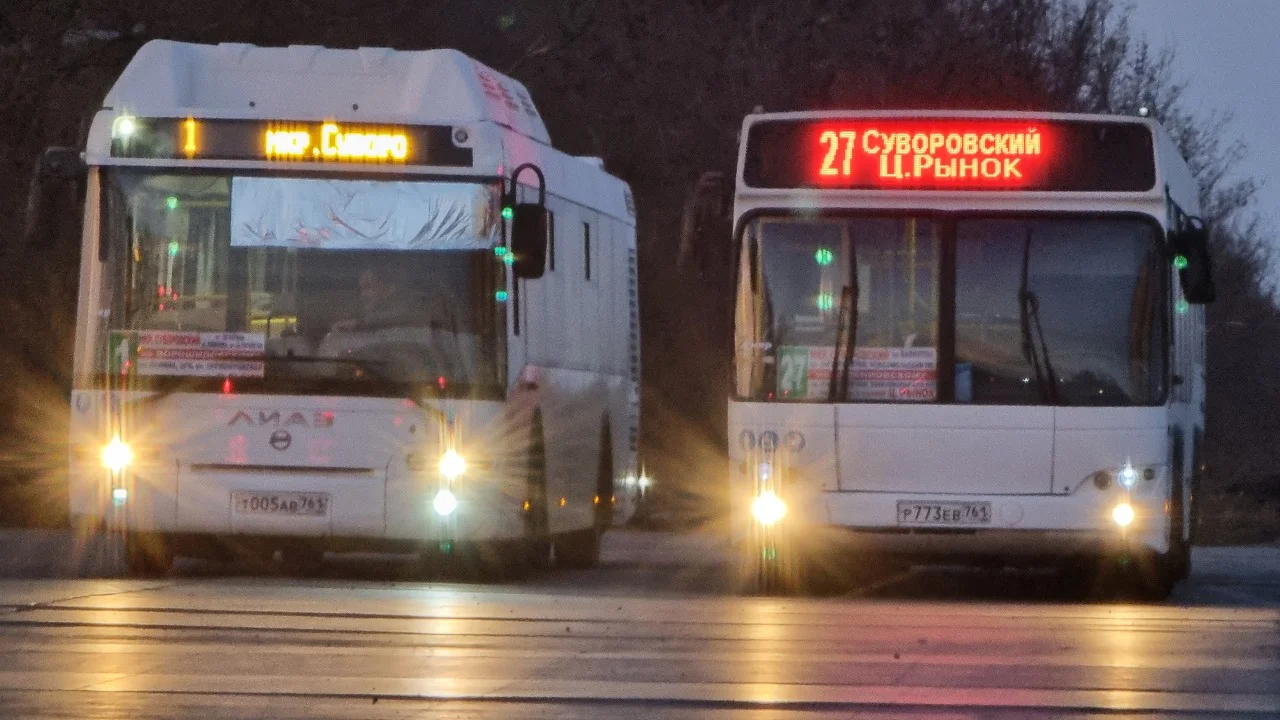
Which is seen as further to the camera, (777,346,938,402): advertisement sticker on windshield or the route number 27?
the route number 27

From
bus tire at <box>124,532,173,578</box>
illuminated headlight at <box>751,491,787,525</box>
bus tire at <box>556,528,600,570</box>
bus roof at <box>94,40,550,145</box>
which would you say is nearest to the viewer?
illuminated headlight at <box>751,491,787,525</box>

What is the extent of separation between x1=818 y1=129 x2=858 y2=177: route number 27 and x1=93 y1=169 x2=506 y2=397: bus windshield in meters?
2.15

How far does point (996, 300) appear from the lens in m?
16.5

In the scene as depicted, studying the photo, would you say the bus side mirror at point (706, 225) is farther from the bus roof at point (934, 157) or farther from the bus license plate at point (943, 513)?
the bus license plate at point (943, 513)

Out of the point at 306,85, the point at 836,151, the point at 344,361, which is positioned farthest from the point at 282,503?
the point at 836,151

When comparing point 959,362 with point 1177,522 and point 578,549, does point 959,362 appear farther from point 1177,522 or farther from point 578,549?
point 578,549

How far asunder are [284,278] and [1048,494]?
194 inches

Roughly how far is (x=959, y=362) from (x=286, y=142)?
15.0ft

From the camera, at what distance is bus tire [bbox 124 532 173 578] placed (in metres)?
17.9

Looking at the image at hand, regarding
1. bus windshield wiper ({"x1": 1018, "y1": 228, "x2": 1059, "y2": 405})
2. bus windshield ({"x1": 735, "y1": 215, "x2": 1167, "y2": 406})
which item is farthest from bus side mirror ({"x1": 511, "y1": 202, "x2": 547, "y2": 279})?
bus windshield wiper ({"x1": 1018, "y1": 228, "x2": 1059, "y2": 405})

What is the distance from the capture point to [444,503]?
1727cm

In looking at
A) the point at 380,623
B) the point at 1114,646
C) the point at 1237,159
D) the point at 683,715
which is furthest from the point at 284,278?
the point at 1237,159

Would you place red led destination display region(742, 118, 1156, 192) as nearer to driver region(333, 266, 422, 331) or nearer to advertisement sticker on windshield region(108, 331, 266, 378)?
driver region(333, 266, 422, 331)

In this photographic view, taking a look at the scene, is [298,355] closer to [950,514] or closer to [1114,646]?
[950,514]
